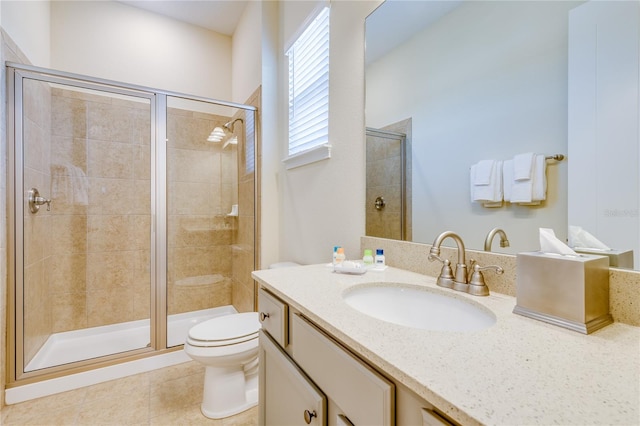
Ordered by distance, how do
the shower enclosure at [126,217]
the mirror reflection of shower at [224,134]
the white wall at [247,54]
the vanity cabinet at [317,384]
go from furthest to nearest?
1. the mirror reflection of shower at [224,134]
2. the white wall at [247,54]
3. the shower enclosure at [126,217]
4. the vanity cabinet at [317,384]

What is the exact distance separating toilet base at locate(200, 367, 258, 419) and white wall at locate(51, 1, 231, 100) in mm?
2580

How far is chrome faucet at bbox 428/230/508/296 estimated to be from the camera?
0.81 metres

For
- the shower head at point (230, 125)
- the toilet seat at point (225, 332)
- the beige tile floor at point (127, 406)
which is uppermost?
the shower head at point (230, 125)

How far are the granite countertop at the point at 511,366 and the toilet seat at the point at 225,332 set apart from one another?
96cm

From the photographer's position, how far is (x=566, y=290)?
1.93ft

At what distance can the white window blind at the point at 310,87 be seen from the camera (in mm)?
1656

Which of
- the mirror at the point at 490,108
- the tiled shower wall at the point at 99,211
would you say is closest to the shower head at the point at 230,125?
the tiled shower wall at the point at 99,211

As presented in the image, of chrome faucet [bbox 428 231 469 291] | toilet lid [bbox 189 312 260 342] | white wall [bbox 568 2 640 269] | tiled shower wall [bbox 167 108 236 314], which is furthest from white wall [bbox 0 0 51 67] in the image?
white wall [bbox 568 2 640 269]

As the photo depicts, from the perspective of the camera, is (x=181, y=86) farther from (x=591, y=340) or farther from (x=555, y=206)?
(x=591, y=340)

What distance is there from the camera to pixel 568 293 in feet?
1.92

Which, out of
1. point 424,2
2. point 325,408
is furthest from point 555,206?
point 424,2

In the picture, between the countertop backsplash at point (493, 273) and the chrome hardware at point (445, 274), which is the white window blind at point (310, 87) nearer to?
the countertop backsplash at point (493, 273)

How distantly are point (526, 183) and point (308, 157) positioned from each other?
3.93 ft

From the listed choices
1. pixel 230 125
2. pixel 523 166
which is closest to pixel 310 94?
pixel 230 125
